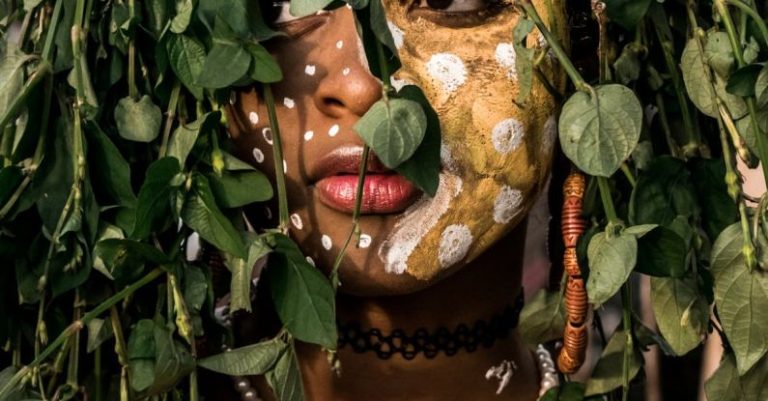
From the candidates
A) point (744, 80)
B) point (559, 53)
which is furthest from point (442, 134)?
point (744, 80)

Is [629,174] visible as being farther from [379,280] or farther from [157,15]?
[157,15]

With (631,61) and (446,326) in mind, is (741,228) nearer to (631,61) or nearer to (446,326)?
(631,61)

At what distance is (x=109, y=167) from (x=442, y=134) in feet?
0.86

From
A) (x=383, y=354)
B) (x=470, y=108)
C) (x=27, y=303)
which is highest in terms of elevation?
(x=470, y=108)

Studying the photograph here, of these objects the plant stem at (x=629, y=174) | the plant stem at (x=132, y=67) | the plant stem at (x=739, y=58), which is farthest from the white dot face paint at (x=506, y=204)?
the plant stem at (x=132, y=67)

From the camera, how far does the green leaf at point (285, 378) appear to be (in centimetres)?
93

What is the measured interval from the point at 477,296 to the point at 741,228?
316mm

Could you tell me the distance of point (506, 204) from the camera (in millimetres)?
1023

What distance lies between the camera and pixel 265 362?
3.03ft

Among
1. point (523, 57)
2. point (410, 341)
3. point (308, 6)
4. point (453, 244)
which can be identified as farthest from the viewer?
point (410, 341)

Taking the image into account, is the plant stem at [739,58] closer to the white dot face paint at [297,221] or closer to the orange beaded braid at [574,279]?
the orange beaded braid at [574,279]

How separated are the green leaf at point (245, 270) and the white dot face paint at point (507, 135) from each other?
0.70ft

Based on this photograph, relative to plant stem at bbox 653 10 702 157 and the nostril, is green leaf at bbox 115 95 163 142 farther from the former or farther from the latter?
plant stem at bbox 653 10 702 157

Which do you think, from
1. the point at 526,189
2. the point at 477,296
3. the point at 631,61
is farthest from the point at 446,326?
the point at 631,61
